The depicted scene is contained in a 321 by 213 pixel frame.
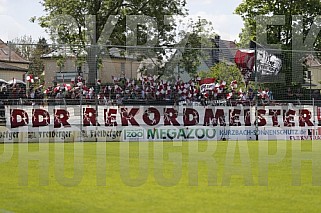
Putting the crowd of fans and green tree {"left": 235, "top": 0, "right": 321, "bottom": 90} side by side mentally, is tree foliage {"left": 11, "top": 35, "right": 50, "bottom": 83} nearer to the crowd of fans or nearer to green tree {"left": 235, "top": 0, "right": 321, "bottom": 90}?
the crowd of fans

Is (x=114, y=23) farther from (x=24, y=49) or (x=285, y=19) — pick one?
(x=24, y=49)

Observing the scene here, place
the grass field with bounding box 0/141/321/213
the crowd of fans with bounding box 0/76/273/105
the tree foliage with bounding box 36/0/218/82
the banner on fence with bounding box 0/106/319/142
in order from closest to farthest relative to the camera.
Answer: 1. the grass field with bounding box 0/141/321/213
2. the crowd of fans with bounding box 0/76/273/105
3. the banner on fence with bounding box 0/106/319/142
4. the tree foliage with bounding box 36/0/218/82

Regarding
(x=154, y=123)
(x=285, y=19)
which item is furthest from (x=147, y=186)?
(x=285, y=19)

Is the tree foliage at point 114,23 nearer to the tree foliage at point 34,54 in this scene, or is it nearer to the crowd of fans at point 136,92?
the crowd of fans at point 136,92

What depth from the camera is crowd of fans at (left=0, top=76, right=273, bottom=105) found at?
2003cm

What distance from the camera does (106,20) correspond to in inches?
1526

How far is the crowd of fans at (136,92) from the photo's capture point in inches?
789

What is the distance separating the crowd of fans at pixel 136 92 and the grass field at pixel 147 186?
4579mm

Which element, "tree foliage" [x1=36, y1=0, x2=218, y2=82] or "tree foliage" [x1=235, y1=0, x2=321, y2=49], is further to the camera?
"tree foliage" [x1=235, y1=0, x2=321, y2=49]

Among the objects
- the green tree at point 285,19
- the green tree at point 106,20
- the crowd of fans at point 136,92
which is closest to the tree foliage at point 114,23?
the green tree at point 106,20

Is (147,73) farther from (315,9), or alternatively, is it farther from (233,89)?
(315,9)

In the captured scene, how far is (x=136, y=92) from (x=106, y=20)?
59.8ft

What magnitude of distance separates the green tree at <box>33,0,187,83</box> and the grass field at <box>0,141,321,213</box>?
17.6 metres

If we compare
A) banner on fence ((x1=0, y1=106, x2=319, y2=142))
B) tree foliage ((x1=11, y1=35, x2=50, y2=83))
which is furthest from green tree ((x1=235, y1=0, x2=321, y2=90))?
tree foliage ((x1=11, y1=35, x2=50, y2=83))
